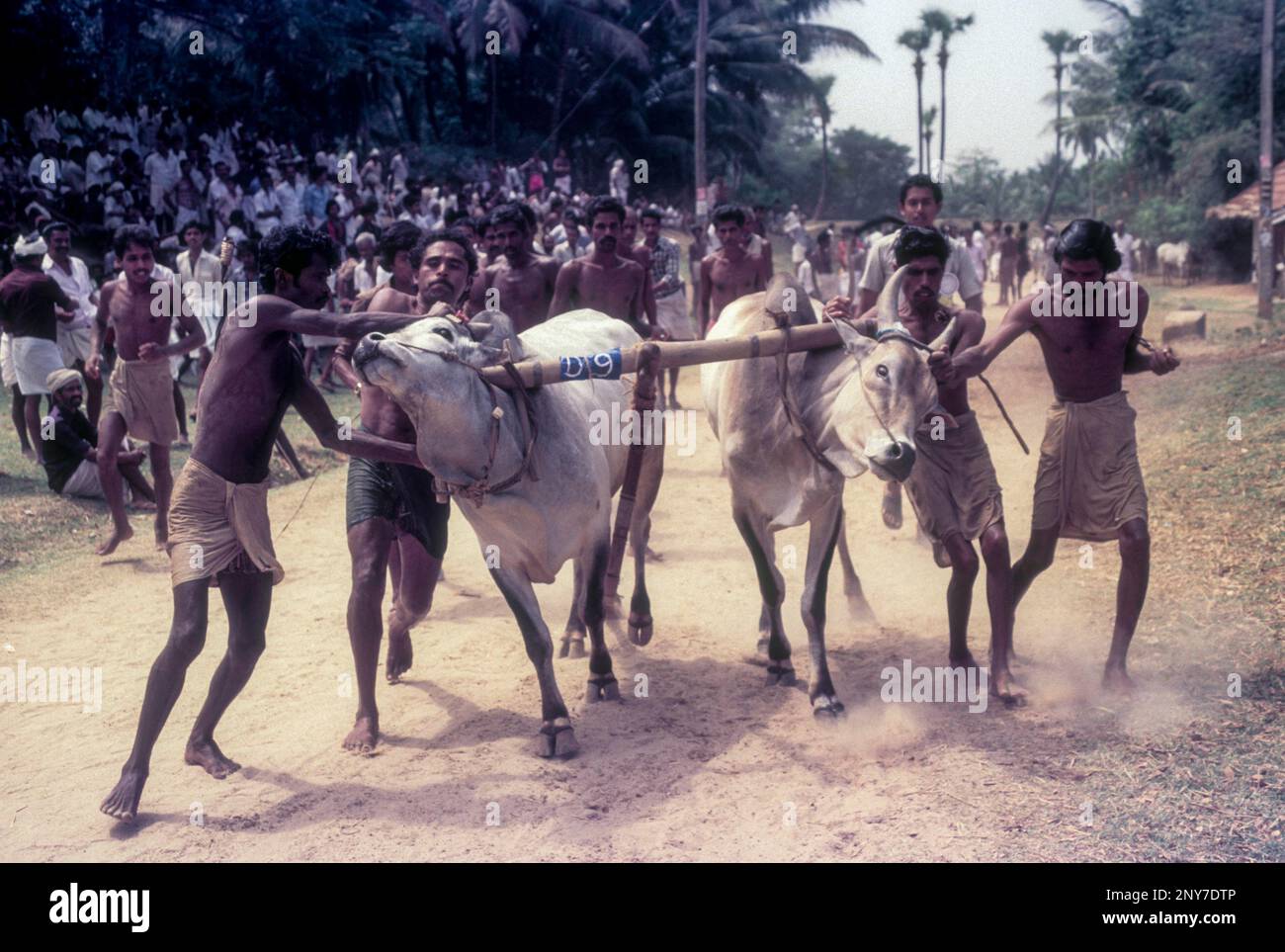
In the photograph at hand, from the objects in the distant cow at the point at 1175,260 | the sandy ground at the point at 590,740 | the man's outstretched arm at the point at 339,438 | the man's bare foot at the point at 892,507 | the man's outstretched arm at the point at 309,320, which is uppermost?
the distant cow at the point at 1175,260

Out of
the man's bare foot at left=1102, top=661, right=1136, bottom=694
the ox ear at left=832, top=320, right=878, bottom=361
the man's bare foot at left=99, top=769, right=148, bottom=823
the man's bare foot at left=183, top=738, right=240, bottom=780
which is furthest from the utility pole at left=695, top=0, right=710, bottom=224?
the man's bare foot at left=99, top=769, right=148, bottom=823

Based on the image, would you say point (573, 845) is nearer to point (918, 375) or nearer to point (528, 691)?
point (528, 691)

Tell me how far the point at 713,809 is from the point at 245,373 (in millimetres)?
2587

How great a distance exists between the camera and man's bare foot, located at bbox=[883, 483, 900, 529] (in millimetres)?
8070

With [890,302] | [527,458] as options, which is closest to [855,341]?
[890,302]

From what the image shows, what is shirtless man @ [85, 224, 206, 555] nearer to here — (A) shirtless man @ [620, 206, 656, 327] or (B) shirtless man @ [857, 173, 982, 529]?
(A) shirtless man @ [620, 206, 656, 327]

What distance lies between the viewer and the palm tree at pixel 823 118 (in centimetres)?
4431

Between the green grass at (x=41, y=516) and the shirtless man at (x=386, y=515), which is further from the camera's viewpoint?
the green grass at (x=41, y=516)

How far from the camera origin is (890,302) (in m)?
5.39

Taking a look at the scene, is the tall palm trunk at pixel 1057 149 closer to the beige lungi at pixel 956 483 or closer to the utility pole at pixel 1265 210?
the utility pole at pixel 1265 210

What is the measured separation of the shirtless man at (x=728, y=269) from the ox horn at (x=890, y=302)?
4.20 metres

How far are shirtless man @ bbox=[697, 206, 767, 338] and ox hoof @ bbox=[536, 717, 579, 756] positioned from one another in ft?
16.1

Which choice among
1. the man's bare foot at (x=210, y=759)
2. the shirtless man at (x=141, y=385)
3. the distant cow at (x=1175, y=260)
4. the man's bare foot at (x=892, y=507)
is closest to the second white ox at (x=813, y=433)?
the man's bare foot at (x=892, y=507)

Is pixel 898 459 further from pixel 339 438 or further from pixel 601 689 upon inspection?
pixel 339 438
